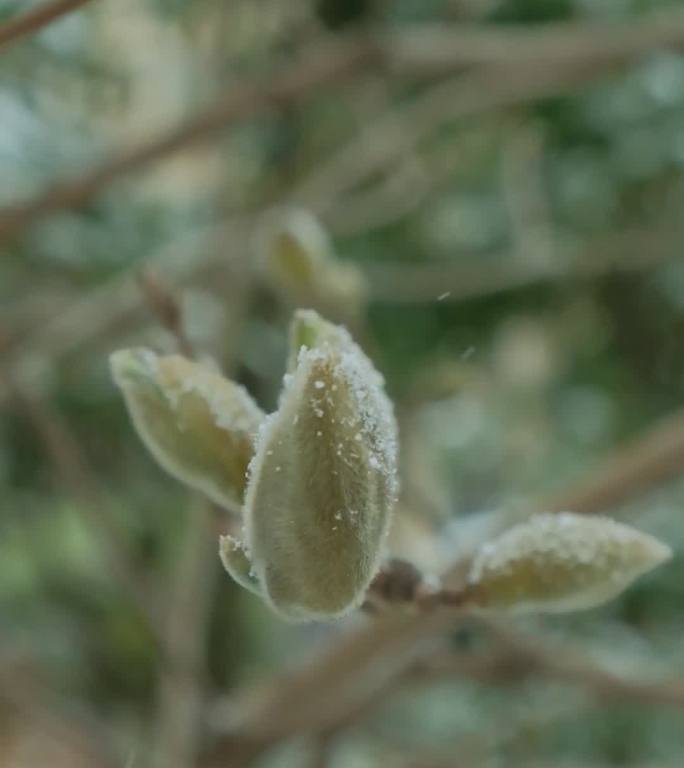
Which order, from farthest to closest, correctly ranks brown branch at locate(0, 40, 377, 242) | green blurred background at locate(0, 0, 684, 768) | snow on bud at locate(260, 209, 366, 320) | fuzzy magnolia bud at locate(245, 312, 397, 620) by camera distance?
1. green blurred background at locate(0, 0, 684, 768)
2. brown branch at locate(0, 40, 377, 242)
3. snow on bud at locate(260, 209, 366, 320)
4. fuzzy magnolia bud at locate(245, 312, 397, 620)

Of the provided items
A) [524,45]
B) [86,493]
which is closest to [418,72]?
[524,45]

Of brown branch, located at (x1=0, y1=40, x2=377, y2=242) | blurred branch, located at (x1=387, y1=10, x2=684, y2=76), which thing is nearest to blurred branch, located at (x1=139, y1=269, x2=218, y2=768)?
brown branch, located at (x1=0, y1=40, x2=377, y2=242)

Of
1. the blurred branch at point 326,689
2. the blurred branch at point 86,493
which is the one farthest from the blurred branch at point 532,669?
the blurred branch at point 86,493

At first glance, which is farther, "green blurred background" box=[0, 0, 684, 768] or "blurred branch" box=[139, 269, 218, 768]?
"green blurred background" box=[0, 0, 684, 768]

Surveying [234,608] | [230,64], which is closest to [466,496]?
[234,608]

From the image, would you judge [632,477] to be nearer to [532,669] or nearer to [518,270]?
[532,669]

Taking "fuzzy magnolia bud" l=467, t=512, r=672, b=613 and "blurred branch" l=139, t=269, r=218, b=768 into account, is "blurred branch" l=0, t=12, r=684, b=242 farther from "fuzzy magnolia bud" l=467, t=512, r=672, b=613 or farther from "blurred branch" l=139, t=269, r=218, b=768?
"fuzzy magnolia bud" l=467, t=512, r=672, b=613
